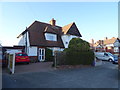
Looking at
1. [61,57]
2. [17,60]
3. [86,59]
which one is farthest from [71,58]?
[17,60]

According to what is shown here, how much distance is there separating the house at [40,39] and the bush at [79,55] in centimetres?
629

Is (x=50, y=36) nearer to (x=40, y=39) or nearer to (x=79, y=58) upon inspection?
(x=40, y=39)

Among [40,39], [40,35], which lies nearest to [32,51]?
[40,39]

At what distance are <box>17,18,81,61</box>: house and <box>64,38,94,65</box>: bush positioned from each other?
6.29m

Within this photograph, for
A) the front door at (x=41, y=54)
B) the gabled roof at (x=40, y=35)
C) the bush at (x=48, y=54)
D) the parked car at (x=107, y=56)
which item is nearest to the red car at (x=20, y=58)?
the gabled roof at (x=40, y=35)

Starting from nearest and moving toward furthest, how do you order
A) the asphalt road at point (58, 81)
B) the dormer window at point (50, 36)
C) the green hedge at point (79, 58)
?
the asphalt road at point (58, 81) < the green hedge at point (79, 58) < the dormer window at point (50, 36)

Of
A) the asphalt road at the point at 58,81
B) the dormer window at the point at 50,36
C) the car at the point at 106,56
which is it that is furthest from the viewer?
the dormer window at the point at 50,36

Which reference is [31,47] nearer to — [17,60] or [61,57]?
[17,60]

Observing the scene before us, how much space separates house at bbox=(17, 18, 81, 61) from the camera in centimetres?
1673

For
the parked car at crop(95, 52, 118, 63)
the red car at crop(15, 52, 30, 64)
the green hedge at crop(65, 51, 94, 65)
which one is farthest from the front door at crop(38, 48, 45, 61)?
the parked car at crop(95, 52, 118, 63)

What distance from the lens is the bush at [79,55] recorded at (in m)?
12.4

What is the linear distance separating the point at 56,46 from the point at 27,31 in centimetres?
613

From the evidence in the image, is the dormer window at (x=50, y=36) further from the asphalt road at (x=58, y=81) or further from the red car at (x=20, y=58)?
the asphalt road at (x=58, y=81)

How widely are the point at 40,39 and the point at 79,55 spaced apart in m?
8.36
